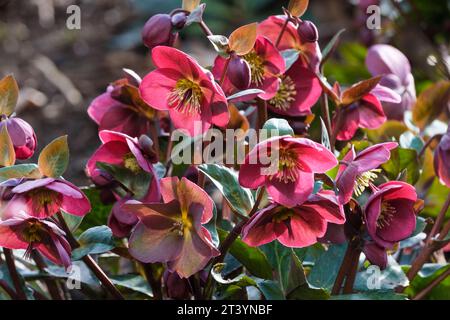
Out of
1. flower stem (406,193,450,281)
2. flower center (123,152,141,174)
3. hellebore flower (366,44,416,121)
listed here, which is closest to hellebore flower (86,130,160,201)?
flower center (123,152,141,174)

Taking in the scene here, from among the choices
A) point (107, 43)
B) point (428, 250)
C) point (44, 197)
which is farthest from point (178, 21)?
point (107, 43)

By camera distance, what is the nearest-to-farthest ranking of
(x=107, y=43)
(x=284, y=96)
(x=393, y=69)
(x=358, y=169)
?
(x=358, y=169) → (x=284, y=96) → (x=393, y=69) → (x=107, y=43)

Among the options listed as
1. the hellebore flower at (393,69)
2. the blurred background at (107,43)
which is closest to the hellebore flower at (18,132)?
the hellebore flower at (393,69)

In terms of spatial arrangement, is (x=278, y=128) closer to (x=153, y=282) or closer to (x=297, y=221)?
(x=297, y=221)

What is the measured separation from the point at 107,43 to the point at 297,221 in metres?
2.37

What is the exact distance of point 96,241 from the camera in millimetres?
886

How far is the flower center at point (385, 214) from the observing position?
832 millimetres

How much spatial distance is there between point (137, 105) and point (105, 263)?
11.0 inches

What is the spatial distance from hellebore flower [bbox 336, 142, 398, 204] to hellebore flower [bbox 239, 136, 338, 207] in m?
0.02

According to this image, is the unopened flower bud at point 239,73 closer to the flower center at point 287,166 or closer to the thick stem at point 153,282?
the flower center at point 287,166

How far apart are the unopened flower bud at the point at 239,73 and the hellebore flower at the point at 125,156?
0.12 metres
